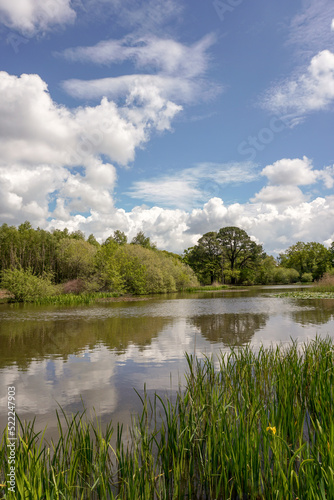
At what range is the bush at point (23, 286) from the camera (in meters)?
32.4

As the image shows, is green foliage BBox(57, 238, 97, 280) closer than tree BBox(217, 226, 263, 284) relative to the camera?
Yes

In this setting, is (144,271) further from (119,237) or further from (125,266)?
(119,237)

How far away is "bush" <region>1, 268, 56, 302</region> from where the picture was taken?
106 feet

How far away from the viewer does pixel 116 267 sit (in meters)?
45.0

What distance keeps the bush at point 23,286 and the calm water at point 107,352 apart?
515 inches

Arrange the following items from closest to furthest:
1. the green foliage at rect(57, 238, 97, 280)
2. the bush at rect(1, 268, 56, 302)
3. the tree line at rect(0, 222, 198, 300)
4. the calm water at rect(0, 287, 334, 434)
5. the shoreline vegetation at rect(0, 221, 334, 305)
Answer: the calm water at rect(0, 287, 334, 434)
the bush at rect(1, 268, 56, 302)
the shoreline vegetation at rect(0, 221, 334, 305)
the tree line at rect(0, 222, 198, 300)
the green foliage at rect(57, 238, 97, 280)

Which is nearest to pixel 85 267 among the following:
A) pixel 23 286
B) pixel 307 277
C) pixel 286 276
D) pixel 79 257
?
pixel 79 257

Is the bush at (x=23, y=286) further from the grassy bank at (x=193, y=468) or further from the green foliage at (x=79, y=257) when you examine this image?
the grassy bank at (x=193, y=468)

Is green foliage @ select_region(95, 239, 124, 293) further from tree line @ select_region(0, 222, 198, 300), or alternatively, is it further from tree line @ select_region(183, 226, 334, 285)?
tree line @ select_region(183, 226, 334, 285)

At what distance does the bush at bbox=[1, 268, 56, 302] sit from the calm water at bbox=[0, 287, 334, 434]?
13.1 m

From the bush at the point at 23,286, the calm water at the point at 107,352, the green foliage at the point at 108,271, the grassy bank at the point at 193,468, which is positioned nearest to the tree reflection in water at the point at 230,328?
the calm water at the point at 107,352

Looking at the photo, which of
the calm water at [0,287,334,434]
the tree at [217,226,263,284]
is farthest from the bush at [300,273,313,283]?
the calm water at [0,287,334,434]

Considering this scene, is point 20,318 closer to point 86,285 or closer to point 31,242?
point 86,285

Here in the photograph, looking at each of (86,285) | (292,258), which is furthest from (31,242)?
(292,258)
